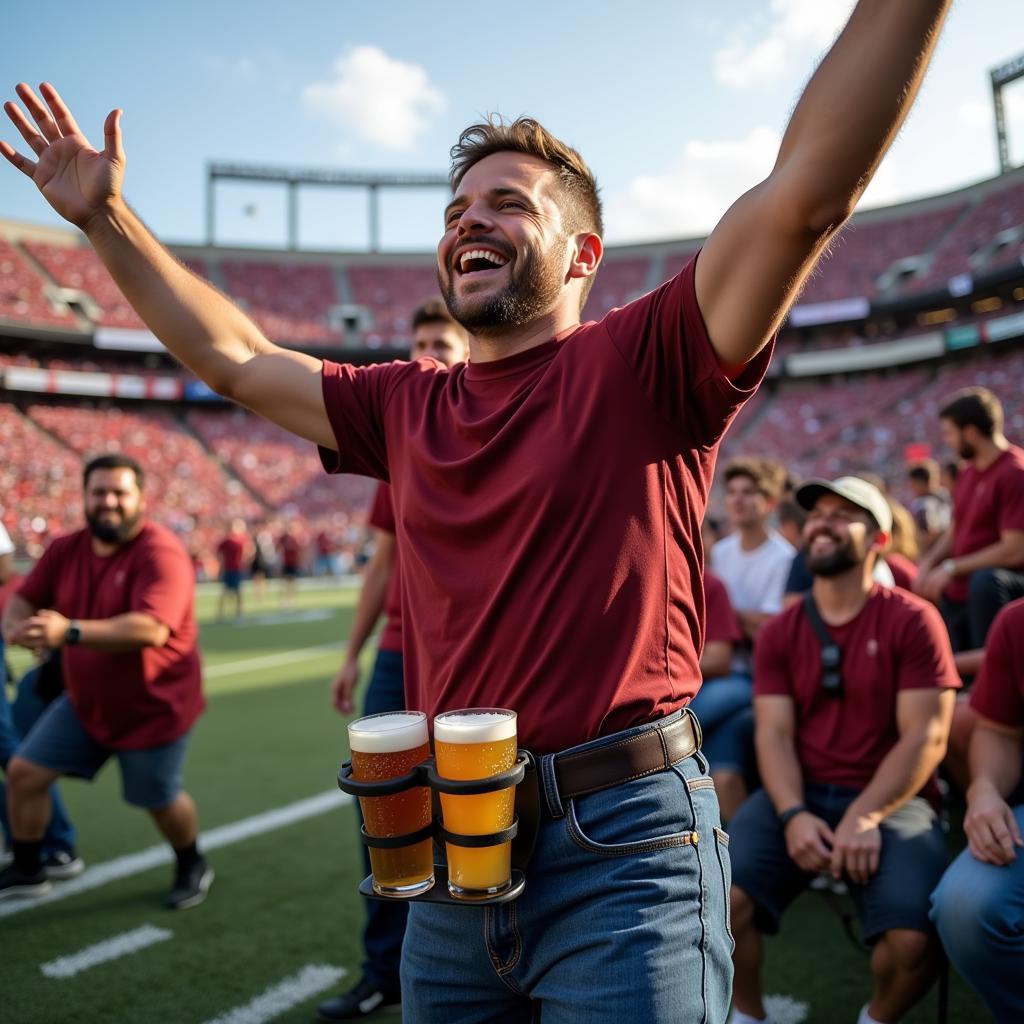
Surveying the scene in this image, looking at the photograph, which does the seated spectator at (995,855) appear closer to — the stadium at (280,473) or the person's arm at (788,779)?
the person's arm at (788,779)

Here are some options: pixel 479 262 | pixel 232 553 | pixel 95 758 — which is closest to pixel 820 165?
pixel 479 262

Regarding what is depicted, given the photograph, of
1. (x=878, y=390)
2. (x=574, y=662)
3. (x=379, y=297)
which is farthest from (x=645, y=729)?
(x=379, y=297)

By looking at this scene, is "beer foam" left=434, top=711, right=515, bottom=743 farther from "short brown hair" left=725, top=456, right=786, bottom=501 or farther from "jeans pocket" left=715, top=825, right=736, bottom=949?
"short brown hair" left=725, top=456, right=786, bottom=501

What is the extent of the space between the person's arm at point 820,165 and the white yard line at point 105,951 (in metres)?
3.53

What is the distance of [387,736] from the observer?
147cm

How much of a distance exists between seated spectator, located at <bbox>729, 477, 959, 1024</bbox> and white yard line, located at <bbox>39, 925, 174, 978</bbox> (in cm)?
240

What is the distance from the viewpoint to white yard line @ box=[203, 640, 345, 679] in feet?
34.5

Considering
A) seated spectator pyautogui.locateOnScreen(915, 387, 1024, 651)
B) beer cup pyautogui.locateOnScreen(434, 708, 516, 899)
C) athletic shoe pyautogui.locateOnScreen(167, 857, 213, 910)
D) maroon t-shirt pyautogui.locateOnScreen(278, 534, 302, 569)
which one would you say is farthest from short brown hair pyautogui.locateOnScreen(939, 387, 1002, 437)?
maroon t-shirt pyautogui.locateOnScreen(278, 534, 302, 569)

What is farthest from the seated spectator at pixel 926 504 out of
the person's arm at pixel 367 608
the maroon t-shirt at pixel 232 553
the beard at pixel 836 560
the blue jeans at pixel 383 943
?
the maroon t-shirt at pixel 232 553

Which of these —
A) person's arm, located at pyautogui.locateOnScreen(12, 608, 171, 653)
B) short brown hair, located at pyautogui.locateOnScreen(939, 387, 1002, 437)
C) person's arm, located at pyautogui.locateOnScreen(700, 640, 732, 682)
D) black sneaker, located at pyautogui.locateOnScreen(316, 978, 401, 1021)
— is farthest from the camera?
short brown hair, located at pyautogui.locateOnScreen(939, 387, 1002, 437)

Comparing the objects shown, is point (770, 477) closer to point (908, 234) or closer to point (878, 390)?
point (878, 390)

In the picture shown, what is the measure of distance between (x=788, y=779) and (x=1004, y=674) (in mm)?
819

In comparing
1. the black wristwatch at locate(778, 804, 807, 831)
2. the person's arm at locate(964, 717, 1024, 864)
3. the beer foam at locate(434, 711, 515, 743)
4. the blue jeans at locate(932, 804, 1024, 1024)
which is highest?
the beer foam at locate(434, 711, 515, 743)

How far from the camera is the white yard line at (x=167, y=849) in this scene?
4070 millimetres
